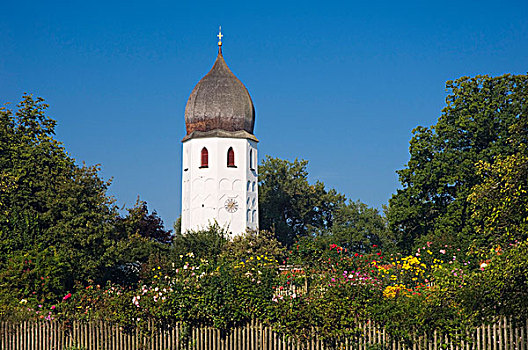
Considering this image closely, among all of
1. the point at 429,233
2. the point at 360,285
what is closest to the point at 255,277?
the point at 360,285

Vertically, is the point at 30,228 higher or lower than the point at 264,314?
higher

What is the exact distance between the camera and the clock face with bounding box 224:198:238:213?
6038 cm

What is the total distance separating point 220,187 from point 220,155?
2394mm

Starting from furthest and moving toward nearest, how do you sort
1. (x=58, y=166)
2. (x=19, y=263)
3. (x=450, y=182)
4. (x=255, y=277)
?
(x=450, y=182), (x=58, y=166), (x=19, y=263), (x=255, y=277)

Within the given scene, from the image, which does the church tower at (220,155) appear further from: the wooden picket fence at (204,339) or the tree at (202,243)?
the wooden picket fence at (204,339)

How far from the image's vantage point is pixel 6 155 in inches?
1385

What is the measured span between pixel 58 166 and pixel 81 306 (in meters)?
Answer: 14.8

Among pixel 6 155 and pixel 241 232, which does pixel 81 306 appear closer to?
pixel 6 155

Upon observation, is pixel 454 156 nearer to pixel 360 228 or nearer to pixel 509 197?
pixel 509 197

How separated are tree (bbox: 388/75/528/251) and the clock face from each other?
67.5 ft

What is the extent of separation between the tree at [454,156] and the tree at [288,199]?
2717cm

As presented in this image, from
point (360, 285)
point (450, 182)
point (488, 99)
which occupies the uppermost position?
point (488, 99)

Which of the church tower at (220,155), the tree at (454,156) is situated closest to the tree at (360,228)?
the church tower at (220,155)

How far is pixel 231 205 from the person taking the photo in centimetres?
6047
